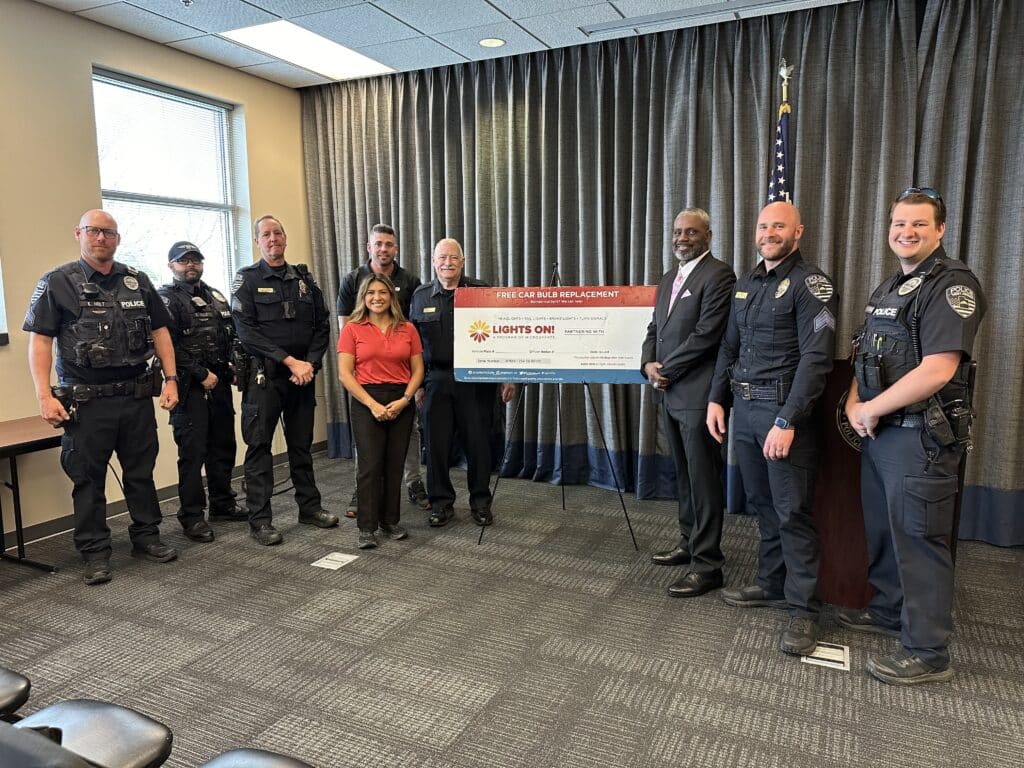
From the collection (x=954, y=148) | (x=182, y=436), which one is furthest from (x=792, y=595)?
(x=182, y=436)

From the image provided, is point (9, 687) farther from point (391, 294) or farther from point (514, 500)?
point (514, 500)

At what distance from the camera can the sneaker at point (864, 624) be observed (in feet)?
9.15

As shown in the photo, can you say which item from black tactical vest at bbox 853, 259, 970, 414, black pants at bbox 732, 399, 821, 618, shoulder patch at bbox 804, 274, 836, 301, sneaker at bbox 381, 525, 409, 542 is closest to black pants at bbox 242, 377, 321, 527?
sneaker at bbox 381, 525, 409, 542

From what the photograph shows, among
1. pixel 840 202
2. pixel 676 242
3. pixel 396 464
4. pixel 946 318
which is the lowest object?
pixel 396 464

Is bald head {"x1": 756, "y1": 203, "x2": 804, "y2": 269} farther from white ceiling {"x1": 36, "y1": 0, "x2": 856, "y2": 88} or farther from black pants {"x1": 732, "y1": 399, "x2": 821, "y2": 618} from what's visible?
white ceiling {"x1": 36, "y1": 0, "x2": 856, "y2": 88}

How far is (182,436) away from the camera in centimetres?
406

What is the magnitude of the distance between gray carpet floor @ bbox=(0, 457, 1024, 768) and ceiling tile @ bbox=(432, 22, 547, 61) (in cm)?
302

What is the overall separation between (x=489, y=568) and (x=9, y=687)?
2.34m

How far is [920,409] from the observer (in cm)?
235

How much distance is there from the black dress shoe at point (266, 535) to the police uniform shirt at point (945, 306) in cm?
319

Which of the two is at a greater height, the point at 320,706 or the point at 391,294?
the point at 391,294

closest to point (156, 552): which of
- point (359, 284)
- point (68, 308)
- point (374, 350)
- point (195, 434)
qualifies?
point (195, 434)

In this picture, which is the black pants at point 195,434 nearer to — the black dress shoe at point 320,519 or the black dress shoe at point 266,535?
the black dress shoe at point 266,535

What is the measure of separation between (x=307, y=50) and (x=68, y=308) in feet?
7.98
